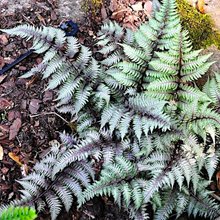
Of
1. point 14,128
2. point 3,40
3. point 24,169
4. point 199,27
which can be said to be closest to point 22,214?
point 24,169

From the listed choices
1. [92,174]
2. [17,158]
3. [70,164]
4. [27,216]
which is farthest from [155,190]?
[27,216]

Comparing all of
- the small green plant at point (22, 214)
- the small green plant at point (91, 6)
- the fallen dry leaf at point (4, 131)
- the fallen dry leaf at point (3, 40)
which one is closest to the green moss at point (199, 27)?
the small green plant at point (91, 6)

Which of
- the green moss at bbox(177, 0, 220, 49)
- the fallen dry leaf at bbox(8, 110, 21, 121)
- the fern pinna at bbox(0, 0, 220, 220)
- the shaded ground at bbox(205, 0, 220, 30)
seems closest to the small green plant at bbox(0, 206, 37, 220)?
the fern pinna at bbox(0, 0, 220, 220)

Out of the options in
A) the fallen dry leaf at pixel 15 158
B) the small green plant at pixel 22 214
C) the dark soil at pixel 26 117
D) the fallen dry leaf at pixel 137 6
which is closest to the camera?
the small green plant at pixel 22 214

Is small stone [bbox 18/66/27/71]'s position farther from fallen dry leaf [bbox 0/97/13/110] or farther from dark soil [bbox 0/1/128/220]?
fallen dry leaf [bbox 0/97/13/110]

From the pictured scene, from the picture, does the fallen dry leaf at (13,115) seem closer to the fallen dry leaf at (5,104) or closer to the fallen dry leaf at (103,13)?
the fallen dry leaf at (5,104)

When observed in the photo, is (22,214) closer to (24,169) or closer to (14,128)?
(24,169)

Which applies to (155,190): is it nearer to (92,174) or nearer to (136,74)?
(92,174)
